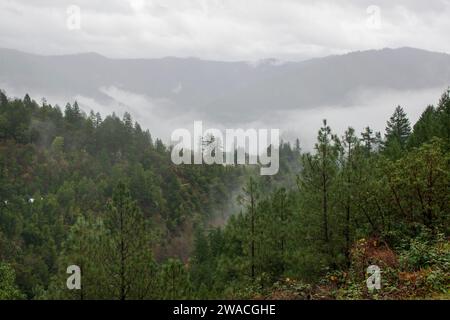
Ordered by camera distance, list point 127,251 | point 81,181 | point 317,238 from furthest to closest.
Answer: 1. point 81,181
2. point 317,238
3. point 127,251

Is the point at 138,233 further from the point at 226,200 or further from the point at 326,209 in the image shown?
the point at 226,200

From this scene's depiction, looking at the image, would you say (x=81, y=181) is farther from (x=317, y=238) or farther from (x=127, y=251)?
(x=127, y=251)

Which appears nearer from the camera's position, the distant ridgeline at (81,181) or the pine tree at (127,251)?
the pine tree at (127,251)

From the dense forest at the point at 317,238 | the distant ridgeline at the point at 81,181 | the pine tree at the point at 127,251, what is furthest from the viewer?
the distant ridgeline at the point at 81,181

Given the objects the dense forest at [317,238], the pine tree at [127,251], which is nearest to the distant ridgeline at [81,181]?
the dense forest at [317,238]

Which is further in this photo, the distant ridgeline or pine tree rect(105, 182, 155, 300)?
Result: the distant ridgeline

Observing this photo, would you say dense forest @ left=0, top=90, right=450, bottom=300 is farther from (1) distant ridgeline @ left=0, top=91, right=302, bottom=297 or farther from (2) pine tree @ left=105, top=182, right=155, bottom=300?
(1) distant ridgeline @ left=0, top=91, right=302, bottom=297

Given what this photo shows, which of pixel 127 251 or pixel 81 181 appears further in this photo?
pixel 81 181

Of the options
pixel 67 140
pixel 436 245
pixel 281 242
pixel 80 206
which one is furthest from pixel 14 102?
pixel 436 245

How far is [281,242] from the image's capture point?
79.2 feet

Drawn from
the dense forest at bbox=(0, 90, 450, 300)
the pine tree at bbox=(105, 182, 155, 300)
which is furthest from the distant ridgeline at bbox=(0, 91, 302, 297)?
the pine tree at bbox=(105, 182, 155, 300)

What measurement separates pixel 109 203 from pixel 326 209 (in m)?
8.37

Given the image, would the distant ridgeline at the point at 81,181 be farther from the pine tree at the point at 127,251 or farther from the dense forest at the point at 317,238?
the pine tree at the point at 127,251

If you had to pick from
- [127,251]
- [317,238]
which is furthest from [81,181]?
[127,251]
